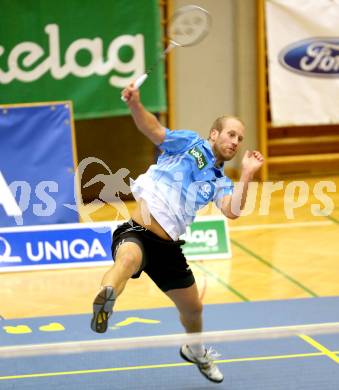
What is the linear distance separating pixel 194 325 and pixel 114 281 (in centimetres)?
103

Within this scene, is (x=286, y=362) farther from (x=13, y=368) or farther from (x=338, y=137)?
(x=338, y=137)

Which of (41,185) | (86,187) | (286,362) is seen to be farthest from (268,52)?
(286,362)

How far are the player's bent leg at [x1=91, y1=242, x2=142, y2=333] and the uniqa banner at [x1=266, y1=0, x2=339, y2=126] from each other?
6588mm

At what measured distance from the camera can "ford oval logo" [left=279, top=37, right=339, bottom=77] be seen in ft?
38.1

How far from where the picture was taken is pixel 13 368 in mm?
6277

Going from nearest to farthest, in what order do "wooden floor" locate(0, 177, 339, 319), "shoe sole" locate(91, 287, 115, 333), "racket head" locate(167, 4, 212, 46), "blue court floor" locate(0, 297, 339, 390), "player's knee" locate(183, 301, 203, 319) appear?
1. "shoe sole" locate(91, 287, 115, 333)
2. "player's knee" locate(183, 301, 203, 319)
3. "blue court floor" locate(0, 297, 339, 390)
4. "racket head" locate(167, 4, 212, 46)
5. "wooden floor" locate(0, 177, 339, 319)

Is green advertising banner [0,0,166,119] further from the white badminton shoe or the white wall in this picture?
the white badminton shoe

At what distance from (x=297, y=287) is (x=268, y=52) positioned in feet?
14.1

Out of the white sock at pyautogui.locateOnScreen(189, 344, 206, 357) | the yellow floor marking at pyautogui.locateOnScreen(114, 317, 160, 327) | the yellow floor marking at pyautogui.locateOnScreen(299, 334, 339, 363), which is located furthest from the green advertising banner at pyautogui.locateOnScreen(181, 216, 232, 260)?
the white sock at pyautogui.locateOnScreen(189, 344, 206, 357)

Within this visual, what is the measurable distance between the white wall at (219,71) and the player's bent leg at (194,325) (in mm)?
5829

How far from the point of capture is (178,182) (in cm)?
557

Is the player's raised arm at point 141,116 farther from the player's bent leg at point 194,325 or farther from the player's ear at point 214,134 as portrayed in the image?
the player's bent leg at point 194,325

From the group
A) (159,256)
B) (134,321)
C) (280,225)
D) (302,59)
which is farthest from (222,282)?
(302,59)

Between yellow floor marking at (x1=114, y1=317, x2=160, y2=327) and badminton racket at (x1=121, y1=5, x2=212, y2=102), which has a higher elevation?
badminton racket at (x1=121, y1=5, x2=212, y2=102)
